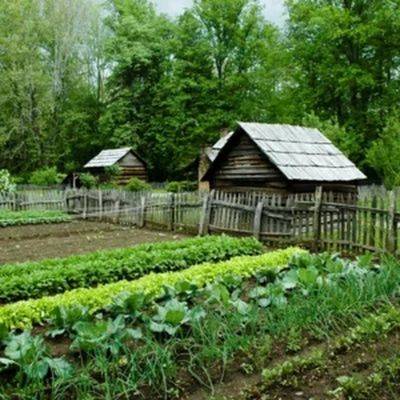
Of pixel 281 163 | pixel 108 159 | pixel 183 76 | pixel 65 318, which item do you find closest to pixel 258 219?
pixel 281 163

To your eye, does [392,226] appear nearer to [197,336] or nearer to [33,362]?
[197,336]

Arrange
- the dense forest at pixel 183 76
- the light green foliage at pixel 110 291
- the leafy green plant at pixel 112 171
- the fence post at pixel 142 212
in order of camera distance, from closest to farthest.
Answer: the light green foliage at pixel 110 291 → the fence post at pixel 142 212 → the leafy green plant at pixel 112 171 → the dense forest at pixel 183 76

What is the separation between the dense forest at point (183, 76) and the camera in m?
40.5

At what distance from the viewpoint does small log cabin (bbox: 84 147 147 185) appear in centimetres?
4000

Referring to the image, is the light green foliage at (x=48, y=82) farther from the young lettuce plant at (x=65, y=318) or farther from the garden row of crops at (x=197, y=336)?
the young lettuce plant at (x=65, y=318)

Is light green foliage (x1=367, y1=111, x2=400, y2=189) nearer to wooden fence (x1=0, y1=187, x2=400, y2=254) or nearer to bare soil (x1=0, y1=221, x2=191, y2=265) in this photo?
wooden fence (x1=0, y1=187, x2=400, y2=254)

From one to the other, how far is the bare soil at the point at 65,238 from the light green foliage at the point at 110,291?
593cm

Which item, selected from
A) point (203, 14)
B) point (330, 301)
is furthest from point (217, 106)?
point (330, 301)

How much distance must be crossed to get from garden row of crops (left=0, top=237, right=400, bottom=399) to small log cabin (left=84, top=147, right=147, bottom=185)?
1287 inches

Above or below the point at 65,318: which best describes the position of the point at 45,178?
above

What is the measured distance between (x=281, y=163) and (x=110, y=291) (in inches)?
403

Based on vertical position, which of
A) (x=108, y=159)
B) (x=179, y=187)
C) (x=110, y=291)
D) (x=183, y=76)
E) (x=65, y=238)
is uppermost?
(x=183, y=76)

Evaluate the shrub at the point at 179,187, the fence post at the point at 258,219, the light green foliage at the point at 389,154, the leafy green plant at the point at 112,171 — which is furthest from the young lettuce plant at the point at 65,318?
the leafy green plant at the point at 112,171

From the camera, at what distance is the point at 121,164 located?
41000 mm
